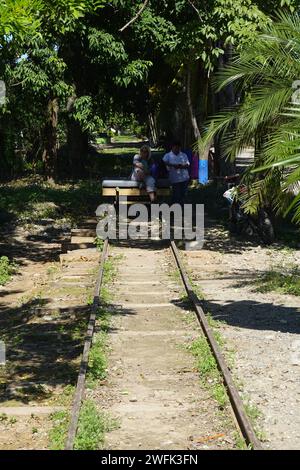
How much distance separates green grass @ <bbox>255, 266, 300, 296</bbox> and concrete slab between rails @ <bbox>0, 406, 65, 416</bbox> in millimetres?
5736

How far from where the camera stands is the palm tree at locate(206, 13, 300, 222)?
9.45m

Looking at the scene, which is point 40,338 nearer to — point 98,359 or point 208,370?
point 98,359

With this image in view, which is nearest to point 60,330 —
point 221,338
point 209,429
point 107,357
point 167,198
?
point 107,357

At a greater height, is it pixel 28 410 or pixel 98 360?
pixel 98 360

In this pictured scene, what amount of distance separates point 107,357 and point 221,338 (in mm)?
1546

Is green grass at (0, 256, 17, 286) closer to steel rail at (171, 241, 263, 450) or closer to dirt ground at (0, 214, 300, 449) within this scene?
dirt ground at (0, 214, 300, 449)

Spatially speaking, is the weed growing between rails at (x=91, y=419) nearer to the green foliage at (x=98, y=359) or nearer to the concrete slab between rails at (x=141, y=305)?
the green foliage at (x=98, y=359)

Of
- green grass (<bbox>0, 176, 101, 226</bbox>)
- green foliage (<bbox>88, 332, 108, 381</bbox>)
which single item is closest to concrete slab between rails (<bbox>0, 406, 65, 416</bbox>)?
green foliage (<bbox>88, 332, 108, 381</bbox>)

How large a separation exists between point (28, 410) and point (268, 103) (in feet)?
15.6

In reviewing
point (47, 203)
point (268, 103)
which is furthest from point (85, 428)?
point (47, 203)

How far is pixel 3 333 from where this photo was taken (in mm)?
10539

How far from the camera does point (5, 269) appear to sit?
48.9ft

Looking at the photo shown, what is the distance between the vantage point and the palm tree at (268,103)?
9.45 meters

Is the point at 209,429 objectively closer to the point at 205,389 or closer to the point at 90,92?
the point at 205,389
